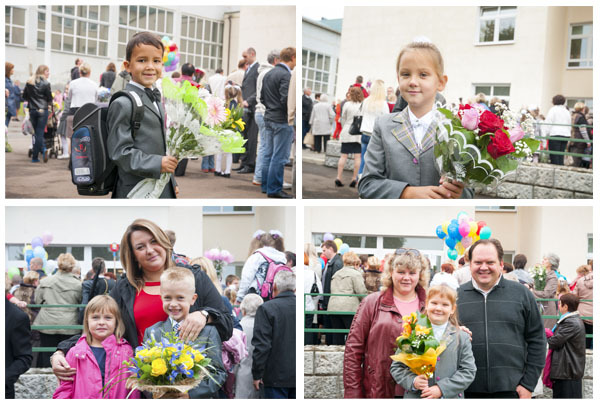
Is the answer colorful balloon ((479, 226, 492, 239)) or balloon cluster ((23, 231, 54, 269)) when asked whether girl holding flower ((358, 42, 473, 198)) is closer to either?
colorful balloon ((479, 226, 492, 239))

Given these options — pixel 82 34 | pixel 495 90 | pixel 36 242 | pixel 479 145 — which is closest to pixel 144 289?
pixel 479 145

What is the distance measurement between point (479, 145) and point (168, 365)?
4.94ft

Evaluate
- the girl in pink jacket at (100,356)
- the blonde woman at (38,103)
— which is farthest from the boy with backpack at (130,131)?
the blonde woman at (38,103)

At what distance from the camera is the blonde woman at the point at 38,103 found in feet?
22.8

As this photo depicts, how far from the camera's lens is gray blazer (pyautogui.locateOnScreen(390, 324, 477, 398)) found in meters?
2.69

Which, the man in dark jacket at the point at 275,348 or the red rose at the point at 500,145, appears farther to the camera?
the man in dark jacket at the point at 275,348

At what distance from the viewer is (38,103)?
710cm

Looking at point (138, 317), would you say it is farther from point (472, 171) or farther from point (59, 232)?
point (59, 232)

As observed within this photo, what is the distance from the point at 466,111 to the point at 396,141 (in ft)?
1.04

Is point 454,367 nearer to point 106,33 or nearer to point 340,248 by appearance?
point 340,248

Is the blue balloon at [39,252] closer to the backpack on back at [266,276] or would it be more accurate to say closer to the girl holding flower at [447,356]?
the backpack on back at [266,276]

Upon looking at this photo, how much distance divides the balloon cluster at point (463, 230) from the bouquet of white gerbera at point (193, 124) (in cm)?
143

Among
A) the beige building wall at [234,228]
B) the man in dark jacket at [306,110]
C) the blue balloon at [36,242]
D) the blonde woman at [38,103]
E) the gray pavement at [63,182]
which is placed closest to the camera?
the blue balloon at [36,242]
